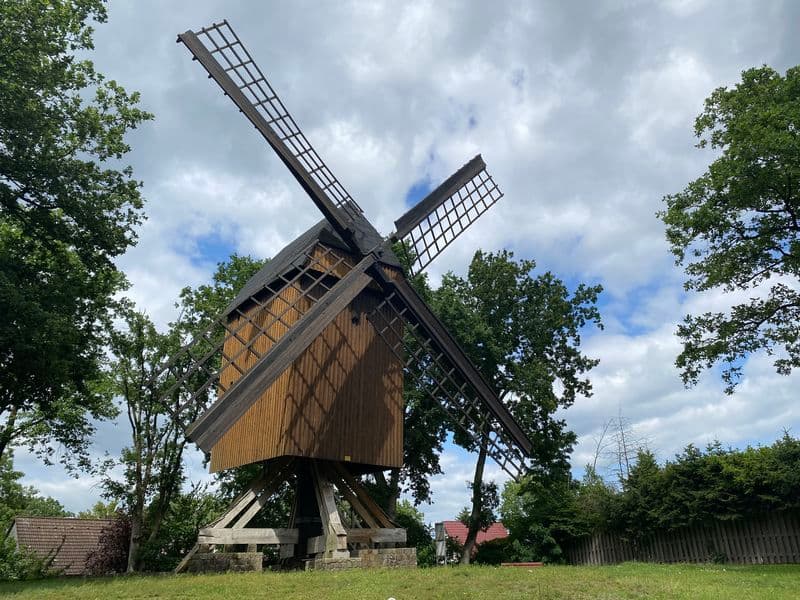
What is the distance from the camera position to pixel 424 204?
17.3m

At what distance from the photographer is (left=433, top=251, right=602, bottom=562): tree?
882 inches

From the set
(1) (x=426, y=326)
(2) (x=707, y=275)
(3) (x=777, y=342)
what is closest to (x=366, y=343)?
(1) (x=426, y=326)

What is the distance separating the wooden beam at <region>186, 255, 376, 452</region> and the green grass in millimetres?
2291

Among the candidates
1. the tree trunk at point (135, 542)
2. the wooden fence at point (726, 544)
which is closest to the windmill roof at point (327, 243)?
the tree trunk at point (135, 542)

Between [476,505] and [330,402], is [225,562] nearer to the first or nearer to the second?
[330,402]

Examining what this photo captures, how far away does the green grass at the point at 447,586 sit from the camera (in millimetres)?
8094

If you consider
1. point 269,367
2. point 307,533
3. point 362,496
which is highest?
point 269,367

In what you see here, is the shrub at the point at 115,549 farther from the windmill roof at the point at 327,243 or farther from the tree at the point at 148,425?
the windmill roof at the point at 327,243

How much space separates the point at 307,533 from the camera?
15016 millimetres

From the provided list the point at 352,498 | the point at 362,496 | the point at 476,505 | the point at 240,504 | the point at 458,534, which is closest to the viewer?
the point at 240,504

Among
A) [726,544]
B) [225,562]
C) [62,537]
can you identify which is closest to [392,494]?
[225,562]

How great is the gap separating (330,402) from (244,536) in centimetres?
363

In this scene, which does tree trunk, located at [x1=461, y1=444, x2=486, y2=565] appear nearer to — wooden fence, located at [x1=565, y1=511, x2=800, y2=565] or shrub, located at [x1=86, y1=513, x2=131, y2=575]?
wooden fence, located at [x1=565, y1=511, x2=800, y2=565]

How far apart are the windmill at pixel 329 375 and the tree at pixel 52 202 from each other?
128 inches
